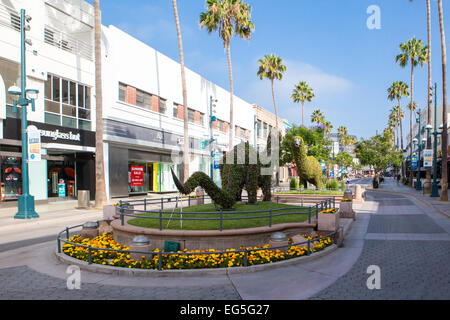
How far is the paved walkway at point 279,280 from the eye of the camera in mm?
5723

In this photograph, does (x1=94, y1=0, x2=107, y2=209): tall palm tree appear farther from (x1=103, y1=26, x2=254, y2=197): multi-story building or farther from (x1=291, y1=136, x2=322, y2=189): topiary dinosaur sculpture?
(x1=291, y1=136, x2=322, y2=189): topiary dinosaur sculpture

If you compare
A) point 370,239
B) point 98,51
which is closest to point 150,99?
point 98,51

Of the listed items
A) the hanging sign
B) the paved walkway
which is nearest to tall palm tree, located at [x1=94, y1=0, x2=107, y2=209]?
the hanging sign

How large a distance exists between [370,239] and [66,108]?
21410 millimetres

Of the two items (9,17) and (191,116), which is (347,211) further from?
(191,116)

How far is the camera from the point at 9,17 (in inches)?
779

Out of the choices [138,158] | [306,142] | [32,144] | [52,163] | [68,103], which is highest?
[68,103]

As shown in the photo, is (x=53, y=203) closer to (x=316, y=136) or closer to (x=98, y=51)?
(x=98, y=51)

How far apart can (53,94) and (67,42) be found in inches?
186

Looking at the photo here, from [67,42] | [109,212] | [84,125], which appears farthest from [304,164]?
[67,42]

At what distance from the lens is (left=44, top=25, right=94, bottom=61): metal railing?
2259 centimetres

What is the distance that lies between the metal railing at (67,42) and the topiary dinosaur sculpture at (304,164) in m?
17.7

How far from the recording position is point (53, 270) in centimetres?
735

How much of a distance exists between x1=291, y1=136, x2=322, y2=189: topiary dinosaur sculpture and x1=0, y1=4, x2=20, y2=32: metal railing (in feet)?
63.2
